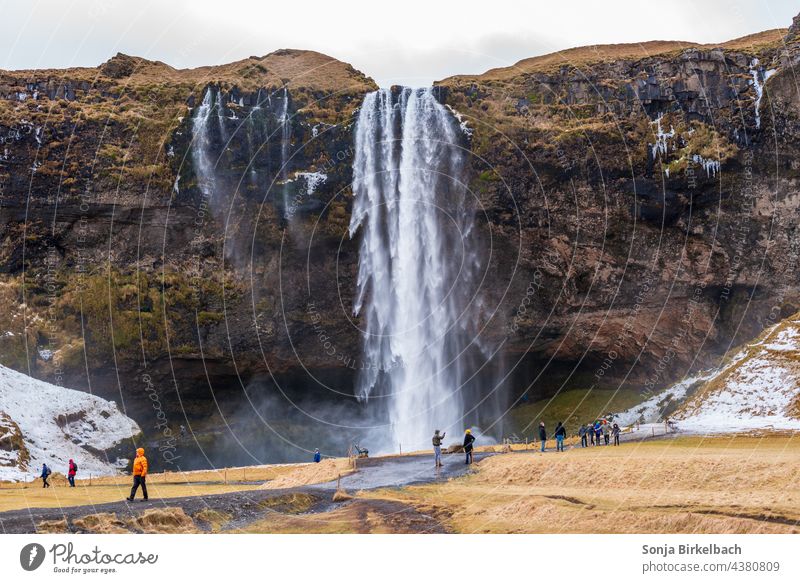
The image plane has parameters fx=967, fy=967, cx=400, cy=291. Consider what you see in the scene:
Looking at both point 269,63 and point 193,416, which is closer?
point 193,416

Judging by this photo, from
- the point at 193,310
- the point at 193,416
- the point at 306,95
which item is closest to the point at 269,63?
the point at 306,95

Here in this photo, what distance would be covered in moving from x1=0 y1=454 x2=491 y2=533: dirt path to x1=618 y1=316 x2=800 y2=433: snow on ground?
15.7 metres

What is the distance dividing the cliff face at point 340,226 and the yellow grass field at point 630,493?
109 feet

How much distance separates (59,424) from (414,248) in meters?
28.1

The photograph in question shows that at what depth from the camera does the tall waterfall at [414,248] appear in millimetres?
72688

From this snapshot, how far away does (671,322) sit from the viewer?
71188mm

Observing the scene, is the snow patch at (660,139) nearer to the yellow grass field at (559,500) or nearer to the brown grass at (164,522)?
the yellow grass field at (559,500)

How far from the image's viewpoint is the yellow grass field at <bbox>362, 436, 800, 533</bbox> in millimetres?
25766

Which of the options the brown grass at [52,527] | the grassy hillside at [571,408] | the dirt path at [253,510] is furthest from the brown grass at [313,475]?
the grassy hillside at [571,408]

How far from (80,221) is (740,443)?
5303cm

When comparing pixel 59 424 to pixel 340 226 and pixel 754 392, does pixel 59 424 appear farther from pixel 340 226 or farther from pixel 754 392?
pixel 754 392

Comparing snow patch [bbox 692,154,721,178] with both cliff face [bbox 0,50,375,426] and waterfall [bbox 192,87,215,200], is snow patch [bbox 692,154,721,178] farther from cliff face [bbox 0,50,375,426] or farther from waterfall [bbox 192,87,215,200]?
waterfall [bbox 192,87,215,200]

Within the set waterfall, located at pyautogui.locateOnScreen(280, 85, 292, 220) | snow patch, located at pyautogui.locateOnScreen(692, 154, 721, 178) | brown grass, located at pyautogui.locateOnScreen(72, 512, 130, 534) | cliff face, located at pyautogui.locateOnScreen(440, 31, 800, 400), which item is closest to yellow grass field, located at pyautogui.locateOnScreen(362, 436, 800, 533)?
brown grass, located at pyautogui.locateOnScreen(72, 512, 130, 534)

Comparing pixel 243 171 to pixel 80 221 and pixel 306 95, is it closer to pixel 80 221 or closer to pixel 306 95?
pixel 306 95
